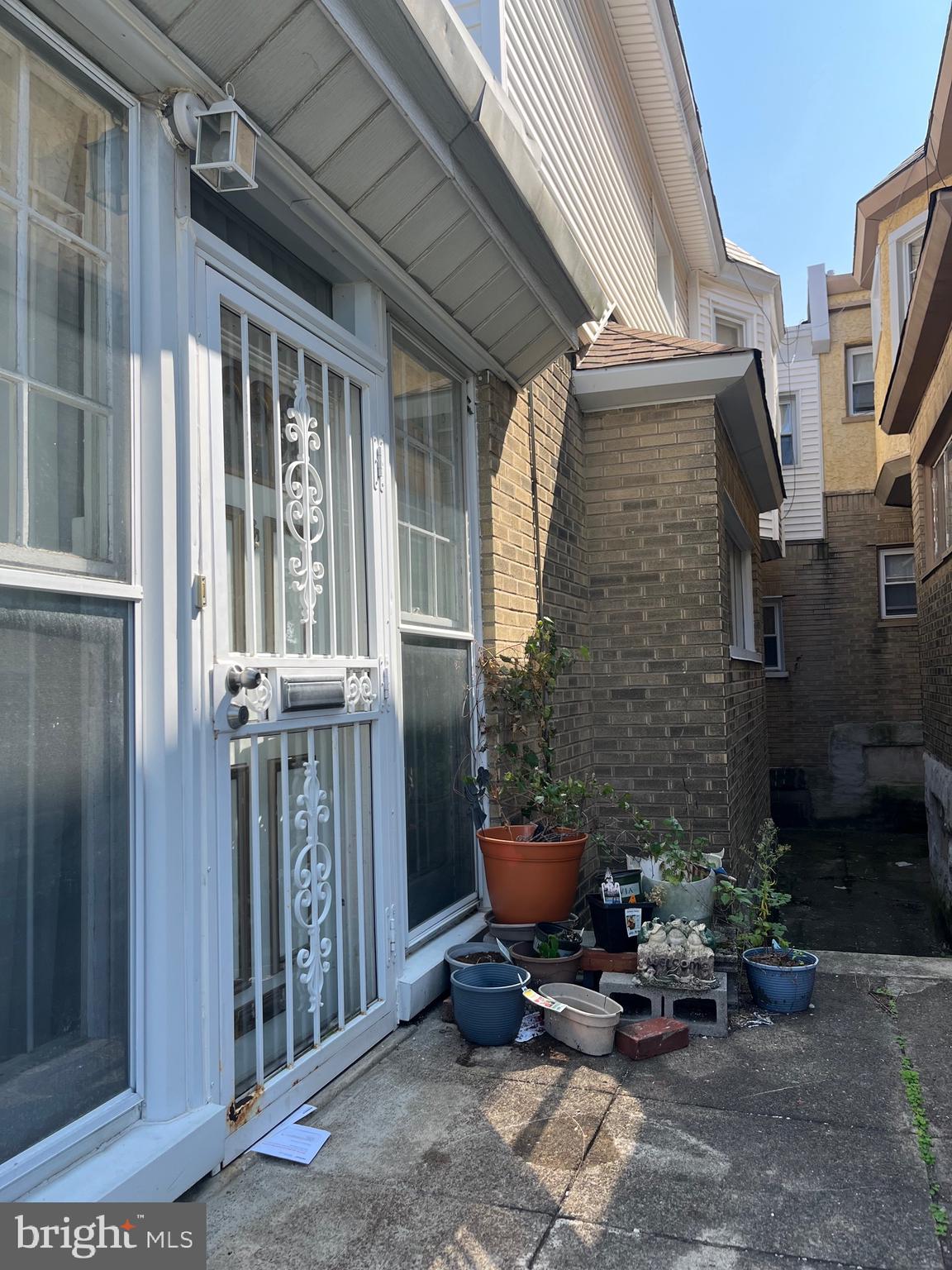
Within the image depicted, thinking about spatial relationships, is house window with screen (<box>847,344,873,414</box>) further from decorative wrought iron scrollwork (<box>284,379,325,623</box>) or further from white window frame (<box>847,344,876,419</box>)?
decorative wrought iron scrollwork (<box>284,379,325,623</box>)

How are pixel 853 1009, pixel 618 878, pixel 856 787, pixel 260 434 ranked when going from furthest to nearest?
pixel 856 787 < pixel 618 878 < pixel 853 1009 < pixel 260 434

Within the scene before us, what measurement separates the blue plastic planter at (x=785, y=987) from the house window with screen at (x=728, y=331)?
39.7 feet

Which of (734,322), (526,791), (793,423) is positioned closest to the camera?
(526,791)

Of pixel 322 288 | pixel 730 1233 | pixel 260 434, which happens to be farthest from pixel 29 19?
pixel 730 1233

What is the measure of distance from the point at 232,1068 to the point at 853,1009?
8.80 feet

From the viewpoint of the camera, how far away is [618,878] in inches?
198

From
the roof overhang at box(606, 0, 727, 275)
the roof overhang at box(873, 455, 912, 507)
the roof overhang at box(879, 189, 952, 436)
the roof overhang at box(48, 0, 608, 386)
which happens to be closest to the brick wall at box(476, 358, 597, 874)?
the roof overhang at box(48, 0, 608, 386)

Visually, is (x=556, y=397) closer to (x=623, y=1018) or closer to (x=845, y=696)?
(x=623, y=1018)

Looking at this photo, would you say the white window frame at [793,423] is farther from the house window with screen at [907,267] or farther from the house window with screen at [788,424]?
the house window with screen at [907,267]

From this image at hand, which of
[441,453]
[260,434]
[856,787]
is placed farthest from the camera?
[856,787]

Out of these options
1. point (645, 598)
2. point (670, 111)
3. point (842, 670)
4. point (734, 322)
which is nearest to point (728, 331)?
point (734, 322)

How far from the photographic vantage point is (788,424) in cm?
1764

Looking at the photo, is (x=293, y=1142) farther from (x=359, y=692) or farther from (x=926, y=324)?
(x=926, y=324)

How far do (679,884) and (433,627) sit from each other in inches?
65.5
